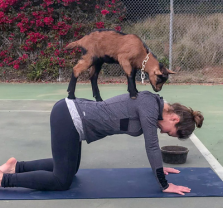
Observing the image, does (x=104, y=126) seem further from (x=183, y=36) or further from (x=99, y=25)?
(x=183, y=36)

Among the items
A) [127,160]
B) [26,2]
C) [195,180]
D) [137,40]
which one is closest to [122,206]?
[195,180]

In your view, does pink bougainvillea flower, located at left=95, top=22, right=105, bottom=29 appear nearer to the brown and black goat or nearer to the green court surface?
the green court surface

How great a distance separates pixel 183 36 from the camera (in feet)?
44.1

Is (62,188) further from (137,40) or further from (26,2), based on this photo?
(26,2)

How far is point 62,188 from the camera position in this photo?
3.91 meters

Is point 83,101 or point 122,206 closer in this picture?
point 122,206

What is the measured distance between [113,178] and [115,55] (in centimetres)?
205

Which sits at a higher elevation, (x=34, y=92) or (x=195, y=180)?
(x=195, y=180)

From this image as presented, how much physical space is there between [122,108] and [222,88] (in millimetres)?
8190

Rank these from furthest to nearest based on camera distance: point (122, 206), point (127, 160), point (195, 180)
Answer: point (127, 160), point (195, 180), point (122, 206)

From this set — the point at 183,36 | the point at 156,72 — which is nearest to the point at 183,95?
the point at 183,36

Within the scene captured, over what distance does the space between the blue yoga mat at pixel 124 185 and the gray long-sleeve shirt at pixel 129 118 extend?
0.33 metres

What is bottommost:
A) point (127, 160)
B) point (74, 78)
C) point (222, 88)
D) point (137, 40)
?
point (222, 88)

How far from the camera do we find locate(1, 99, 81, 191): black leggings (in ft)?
12.4
